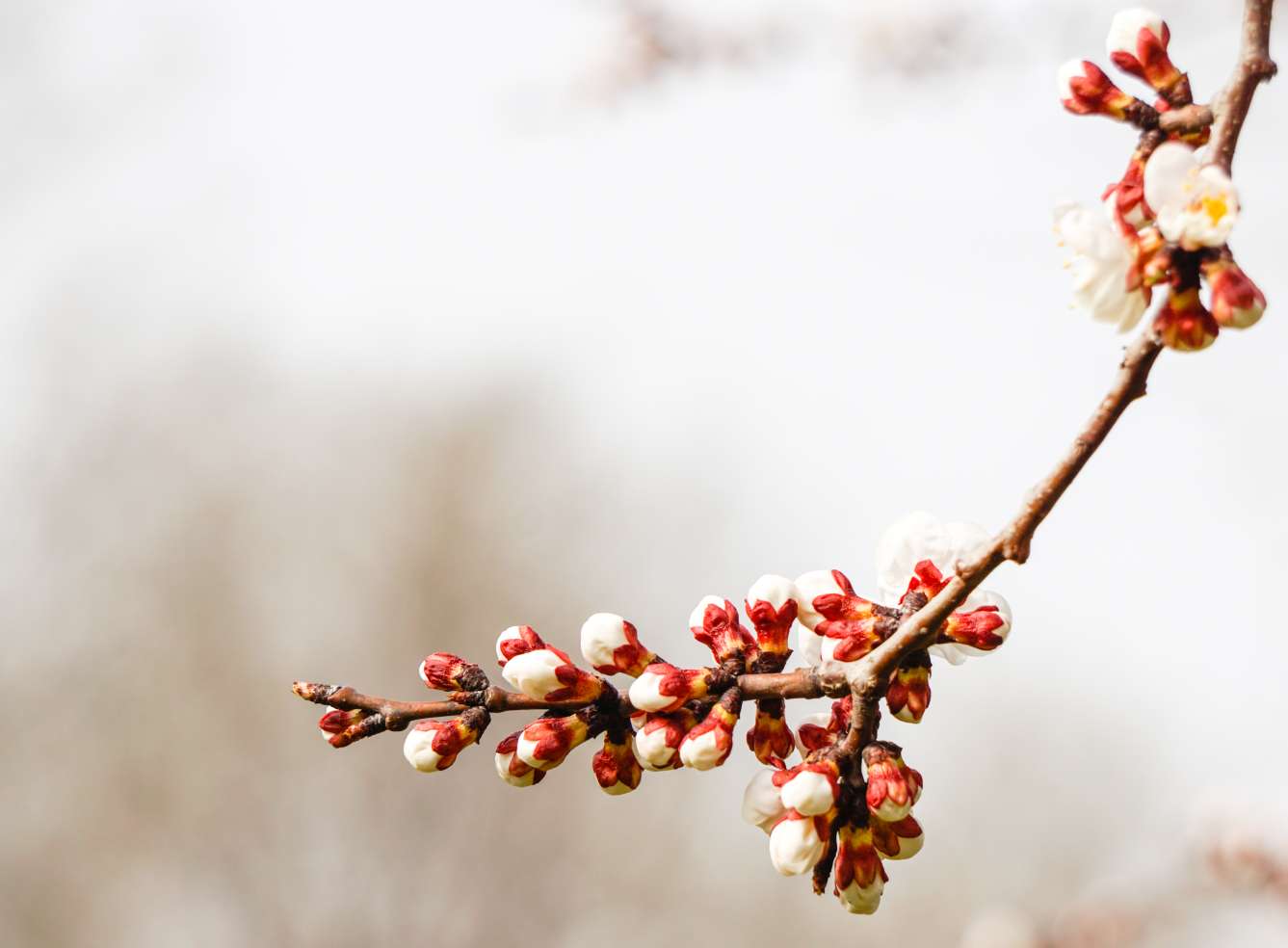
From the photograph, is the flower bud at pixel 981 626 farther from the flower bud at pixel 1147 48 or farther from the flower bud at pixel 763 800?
the flower bud at pixel 1147 48

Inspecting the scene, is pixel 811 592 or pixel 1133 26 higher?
pixel 1133 26

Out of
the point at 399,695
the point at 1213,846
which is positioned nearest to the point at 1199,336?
the point at 1213,846

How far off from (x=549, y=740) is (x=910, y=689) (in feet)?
0.45

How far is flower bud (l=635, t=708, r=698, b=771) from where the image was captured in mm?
398

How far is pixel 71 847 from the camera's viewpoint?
69.3 inches

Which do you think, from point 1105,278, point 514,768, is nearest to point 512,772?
point 514,768

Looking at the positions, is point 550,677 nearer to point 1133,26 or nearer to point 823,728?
point 823,728

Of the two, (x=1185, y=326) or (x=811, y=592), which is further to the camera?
(x=811, y=592)

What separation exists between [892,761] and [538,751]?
128 mm

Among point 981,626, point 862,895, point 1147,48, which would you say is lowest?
point 862,895

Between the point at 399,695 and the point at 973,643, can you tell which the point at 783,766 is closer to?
the point at 973,643

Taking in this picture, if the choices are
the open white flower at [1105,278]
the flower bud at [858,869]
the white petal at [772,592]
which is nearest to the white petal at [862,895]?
the flower bud at [858,869]

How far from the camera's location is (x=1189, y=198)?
12.0 inches

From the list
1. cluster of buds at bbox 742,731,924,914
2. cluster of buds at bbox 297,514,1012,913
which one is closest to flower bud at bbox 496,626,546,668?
cluster of buds at bbox 297,514,1012,913
